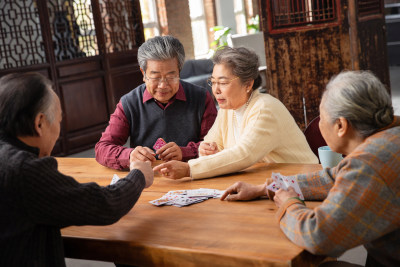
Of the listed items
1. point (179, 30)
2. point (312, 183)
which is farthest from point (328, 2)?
point (179, 30)

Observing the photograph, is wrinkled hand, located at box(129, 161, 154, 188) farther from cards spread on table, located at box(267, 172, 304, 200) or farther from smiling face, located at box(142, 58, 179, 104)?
smiling face, located at box(142, 58, 179, 104)

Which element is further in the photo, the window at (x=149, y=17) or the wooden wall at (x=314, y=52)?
the window at (x=149, y=17)

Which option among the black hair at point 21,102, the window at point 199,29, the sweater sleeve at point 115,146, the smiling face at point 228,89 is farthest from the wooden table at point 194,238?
→ the window at point 199,29

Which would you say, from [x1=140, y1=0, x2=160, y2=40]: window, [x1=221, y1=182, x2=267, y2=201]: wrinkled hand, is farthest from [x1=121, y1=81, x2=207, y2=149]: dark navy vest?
[x1=140, y1=0, x2=160, y2=40]: window

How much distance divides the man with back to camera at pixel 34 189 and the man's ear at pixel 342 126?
0.72 metres

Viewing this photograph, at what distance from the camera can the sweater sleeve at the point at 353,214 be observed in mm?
1322

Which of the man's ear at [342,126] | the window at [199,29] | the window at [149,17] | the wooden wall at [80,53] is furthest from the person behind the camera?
the window at [199,29]

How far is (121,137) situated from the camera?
2875 mm

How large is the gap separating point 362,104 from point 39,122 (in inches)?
37.0

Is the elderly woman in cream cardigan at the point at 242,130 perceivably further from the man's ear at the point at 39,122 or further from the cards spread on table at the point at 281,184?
the man's ear at the point at 39,122

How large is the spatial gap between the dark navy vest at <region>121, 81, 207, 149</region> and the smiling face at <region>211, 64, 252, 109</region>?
0.46 meters

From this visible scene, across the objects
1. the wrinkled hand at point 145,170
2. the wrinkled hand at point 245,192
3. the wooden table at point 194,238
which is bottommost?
the wooden table at point 194,238

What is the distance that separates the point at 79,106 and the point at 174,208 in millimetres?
5409

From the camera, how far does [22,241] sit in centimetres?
147
